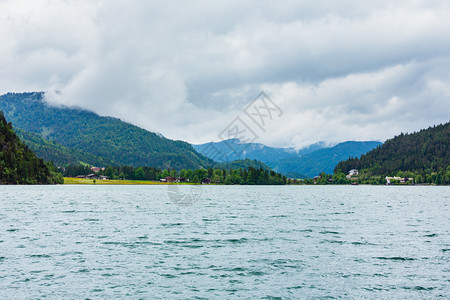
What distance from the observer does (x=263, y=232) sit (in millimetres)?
56750

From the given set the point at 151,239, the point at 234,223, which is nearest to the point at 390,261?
the point at 151,239

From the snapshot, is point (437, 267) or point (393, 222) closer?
point (437, 267)

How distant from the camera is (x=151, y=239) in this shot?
5006 cm

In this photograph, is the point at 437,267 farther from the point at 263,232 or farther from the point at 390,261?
the point at 263,232

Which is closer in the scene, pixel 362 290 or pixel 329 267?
pixel 362 290

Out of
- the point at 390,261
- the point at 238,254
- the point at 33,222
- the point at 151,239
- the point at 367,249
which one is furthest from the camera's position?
the point at 33,222

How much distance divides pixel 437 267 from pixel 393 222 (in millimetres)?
37750

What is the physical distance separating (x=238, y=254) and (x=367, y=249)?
49.5ft

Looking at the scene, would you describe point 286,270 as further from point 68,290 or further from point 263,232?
point 263,232

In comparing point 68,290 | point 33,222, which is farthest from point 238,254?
point 33,222

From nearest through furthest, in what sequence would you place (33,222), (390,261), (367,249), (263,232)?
(390,261) < (367,249) < (263,232) < (33,222)

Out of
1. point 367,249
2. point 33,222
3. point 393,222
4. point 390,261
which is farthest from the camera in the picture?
point 393,222

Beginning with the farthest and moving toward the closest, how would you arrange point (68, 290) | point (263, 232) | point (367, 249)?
point (263, 232) → point (367, 249) → point (68, 290)

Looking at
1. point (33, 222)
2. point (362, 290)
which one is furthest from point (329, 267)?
point (33, 222)
